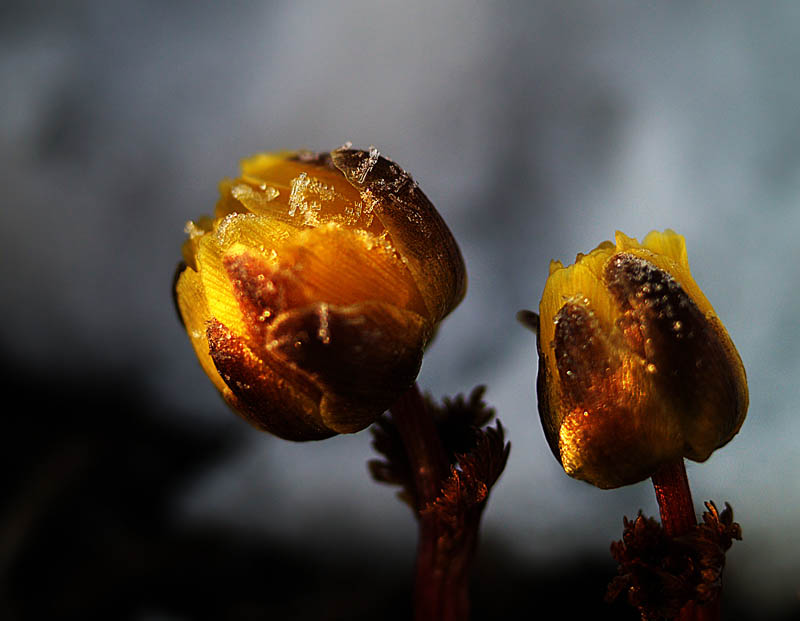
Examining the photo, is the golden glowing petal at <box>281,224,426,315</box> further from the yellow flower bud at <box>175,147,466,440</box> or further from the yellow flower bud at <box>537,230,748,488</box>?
the yellow flower bud at <box>537,230,748,488</box>

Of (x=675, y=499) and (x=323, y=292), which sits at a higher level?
(x=323, y=292)

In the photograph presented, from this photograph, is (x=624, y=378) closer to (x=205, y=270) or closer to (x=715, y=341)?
(x=715, y=341)

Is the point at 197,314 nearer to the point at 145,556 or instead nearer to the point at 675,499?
the point at 675,499

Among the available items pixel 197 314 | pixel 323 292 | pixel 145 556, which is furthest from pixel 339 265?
pixel 145 556

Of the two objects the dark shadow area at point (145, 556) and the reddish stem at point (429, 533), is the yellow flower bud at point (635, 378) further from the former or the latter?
the dark shadow area at point (145, 556)

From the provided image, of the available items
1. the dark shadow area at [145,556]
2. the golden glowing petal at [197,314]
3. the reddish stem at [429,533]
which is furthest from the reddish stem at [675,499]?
the dark shadow area at [145,556]

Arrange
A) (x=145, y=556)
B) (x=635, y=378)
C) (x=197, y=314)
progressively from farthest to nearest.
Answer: (x=145, y=556) < (x=197, y=314) < (x=635, y=378)
